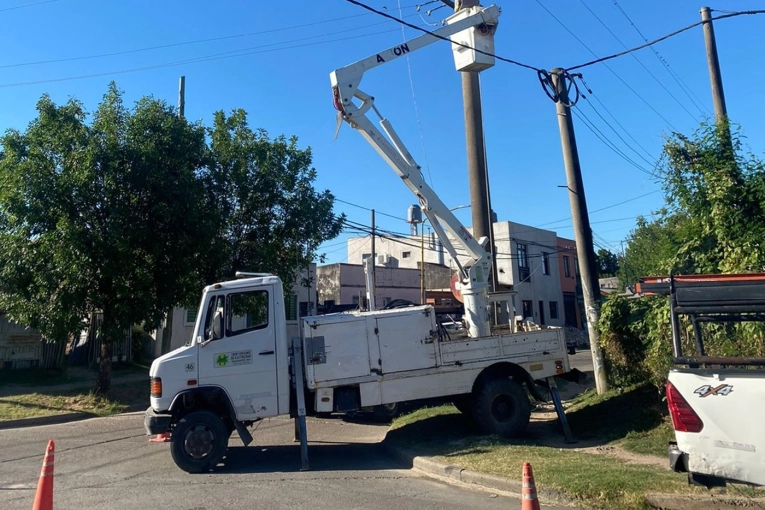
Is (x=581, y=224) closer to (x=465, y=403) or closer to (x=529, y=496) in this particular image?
(x=465, y=403)

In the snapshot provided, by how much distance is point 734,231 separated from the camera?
442 inches

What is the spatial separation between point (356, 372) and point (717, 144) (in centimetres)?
823

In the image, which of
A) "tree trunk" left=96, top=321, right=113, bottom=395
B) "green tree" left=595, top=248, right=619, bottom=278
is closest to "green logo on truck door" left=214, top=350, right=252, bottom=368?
"tree trunk" left=96, top=321, right=113, bottom=395

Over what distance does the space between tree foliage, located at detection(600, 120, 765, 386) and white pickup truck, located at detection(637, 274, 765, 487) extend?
5440mm

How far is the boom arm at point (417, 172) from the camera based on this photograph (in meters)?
11.2

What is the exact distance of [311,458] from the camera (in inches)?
384

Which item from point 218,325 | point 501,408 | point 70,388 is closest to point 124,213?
point 70,388

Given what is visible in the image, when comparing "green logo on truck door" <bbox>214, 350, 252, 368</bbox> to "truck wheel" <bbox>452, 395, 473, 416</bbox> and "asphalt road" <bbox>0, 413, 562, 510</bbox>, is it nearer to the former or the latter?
"asphalt road" <bbox>0, 413, 562, 510</bbox>

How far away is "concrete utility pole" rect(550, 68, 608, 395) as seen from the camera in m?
12.7

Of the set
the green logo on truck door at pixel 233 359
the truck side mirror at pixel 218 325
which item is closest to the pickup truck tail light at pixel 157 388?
the green logo on truck door at pixel 233 359

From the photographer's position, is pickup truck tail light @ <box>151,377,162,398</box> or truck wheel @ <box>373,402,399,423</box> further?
truck wheel @ <box>373,402,399,423</box>

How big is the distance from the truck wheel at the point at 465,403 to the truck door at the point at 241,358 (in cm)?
328

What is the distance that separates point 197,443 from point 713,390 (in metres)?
6.83

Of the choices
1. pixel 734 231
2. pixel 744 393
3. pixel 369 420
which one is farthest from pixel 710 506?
pixel 369 420
